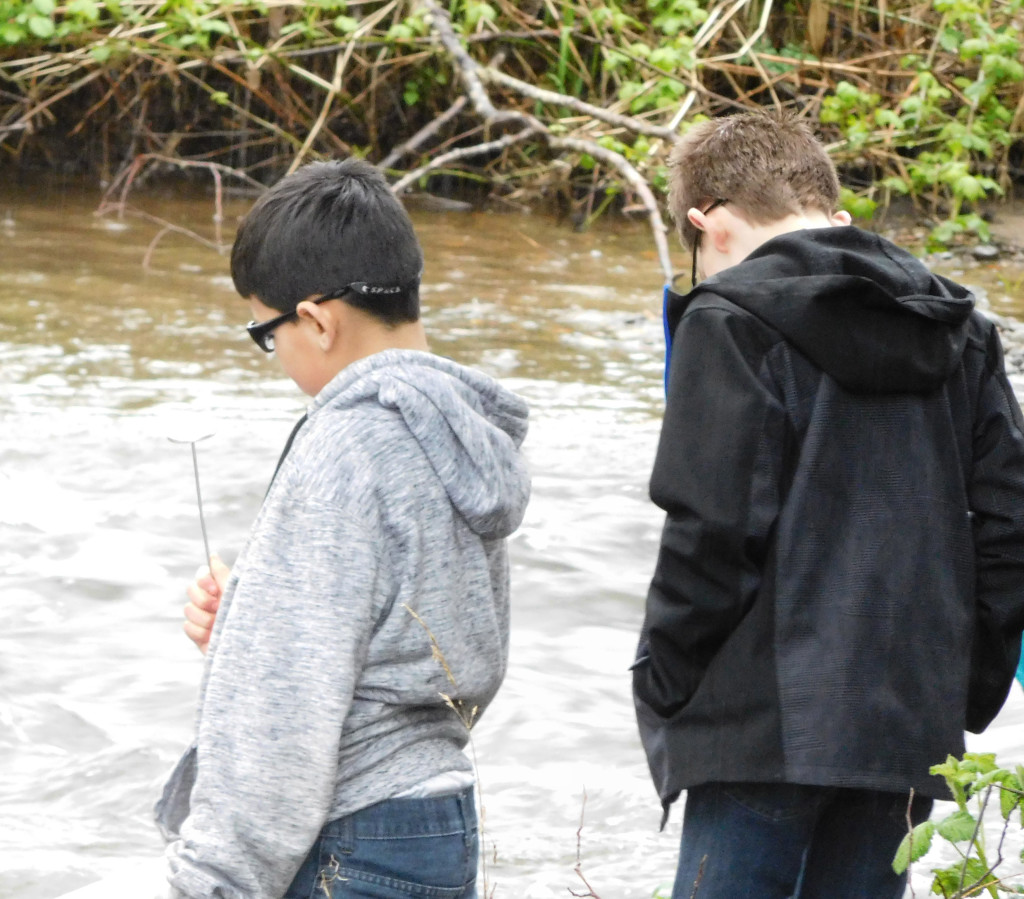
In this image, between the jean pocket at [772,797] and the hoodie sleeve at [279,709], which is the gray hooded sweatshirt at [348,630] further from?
the jean pocket at [772,797]

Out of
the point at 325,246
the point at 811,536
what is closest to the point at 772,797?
the point at 811,536

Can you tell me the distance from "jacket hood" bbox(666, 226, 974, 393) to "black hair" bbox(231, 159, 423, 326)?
0.41 m

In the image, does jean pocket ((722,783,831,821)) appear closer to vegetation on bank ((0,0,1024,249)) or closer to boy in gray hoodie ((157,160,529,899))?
boy in gray hoodie ((157,160,529,899))

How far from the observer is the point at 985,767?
1.75 metres

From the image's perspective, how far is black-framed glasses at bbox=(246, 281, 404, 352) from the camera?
193 centimetres

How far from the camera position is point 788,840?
2.01 meters

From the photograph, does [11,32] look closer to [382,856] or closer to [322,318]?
[322,318]

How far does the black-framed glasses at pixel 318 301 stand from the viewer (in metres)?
1.93

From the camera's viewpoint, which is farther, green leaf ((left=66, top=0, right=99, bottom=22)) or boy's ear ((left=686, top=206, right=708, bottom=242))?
green leaf ((left=66, top=0, right=99, bottom=22))

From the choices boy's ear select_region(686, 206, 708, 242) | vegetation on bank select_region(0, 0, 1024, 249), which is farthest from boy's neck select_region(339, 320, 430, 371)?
vegetation on bank select_region(0, 0, 1024, 249)

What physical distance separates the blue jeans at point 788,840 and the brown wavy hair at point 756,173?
2.75 feet

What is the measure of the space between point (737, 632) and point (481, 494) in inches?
15.6

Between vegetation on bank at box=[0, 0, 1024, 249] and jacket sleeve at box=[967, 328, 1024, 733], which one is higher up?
vegetation on bank at box=[0, 0, 1024, 249]

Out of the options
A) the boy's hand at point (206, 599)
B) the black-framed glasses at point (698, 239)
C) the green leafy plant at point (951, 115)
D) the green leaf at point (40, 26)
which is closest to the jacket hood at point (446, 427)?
the boy's hand at point (206, 599)
